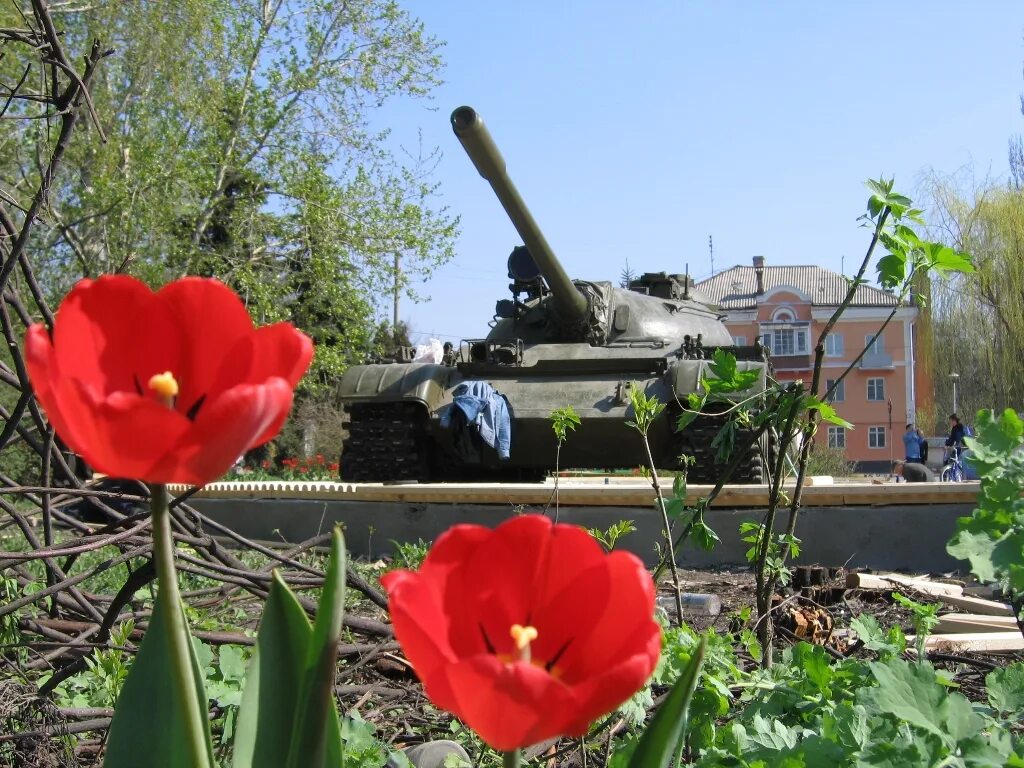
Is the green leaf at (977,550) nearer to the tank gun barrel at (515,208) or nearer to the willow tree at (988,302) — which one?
the tank gun barrel at (515,208)

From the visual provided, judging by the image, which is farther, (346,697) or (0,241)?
(346,697)

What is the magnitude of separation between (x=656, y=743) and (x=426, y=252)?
70.2 feet

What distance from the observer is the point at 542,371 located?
31.8 ft

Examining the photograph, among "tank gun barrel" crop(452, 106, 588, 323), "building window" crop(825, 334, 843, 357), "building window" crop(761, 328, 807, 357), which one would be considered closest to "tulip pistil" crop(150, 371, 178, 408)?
"tank gun barrel" crop(452, 106, 588, 323)

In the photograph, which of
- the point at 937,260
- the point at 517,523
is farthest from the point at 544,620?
the point at 937,260

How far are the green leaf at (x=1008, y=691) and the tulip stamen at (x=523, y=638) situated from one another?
3.20 ft

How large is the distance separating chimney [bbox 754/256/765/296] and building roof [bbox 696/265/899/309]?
0.28 metres

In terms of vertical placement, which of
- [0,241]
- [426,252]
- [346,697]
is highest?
[426,252]

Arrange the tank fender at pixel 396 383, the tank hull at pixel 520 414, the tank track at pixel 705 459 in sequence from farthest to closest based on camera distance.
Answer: the tank fender at pixel 396 383 < the tank hull at pixel 520 414 < the tank track at pixel 705 459

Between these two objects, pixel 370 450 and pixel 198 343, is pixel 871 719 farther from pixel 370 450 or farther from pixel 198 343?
pixel 370 450

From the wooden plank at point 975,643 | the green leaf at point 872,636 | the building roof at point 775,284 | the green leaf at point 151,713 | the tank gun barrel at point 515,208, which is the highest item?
the building roof at point 775,284

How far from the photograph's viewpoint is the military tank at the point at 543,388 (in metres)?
8.91

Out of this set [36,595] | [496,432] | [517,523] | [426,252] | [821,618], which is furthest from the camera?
[426,252]

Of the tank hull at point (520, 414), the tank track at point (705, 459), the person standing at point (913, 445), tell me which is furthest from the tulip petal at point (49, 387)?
the person standing at point (913, 445)
